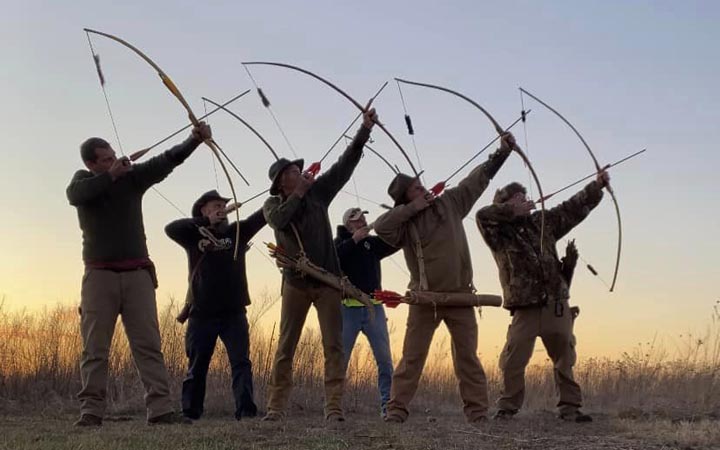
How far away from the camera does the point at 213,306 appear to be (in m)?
Result: 9.45

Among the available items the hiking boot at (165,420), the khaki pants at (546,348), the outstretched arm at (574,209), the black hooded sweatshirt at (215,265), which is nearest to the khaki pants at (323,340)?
the black hooded sweatshirt at (215,265)

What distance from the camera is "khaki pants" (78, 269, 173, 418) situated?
26.3 ft

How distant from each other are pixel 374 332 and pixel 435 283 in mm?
1563

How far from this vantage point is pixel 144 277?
8188 mm

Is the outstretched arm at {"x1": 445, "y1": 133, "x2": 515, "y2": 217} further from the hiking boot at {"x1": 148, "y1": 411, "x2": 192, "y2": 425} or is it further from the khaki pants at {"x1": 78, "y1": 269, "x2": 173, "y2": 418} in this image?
the hiking boot at {"x1": 148, "y1": 411, "x2": 192, "y2": 425}

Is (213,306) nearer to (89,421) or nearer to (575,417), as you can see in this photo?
(89,421)

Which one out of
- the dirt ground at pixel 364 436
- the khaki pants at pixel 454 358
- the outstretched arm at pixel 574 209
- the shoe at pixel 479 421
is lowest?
the dirt ground at pixel 364 436

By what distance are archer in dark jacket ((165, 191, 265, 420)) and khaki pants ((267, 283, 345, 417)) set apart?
2.39 ft

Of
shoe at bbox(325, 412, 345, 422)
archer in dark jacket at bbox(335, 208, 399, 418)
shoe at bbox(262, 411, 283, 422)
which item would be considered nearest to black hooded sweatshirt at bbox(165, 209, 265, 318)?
archer in dark jacket at bbox(335, 208, 399, 418)

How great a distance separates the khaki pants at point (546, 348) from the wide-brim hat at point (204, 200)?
3050 mm

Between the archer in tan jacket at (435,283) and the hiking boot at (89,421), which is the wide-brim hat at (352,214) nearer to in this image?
the archer in tan jacket at (435,283)

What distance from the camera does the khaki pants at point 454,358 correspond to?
873 centimetres

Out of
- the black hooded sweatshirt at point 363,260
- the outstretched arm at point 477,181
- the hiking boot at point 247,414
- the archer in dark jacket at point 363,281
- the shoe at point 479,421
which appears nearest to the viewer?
the shoe at point 479,421

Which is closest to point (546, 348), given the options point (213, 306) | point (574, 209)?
point (574, 209)
